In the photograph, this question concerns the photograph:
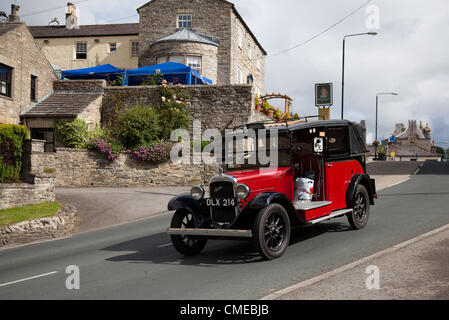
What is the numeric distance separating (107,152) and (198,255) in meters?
15.0

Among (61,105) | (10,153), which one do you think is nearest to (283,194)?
(10,153)

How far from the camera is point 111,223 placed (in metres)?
13.9

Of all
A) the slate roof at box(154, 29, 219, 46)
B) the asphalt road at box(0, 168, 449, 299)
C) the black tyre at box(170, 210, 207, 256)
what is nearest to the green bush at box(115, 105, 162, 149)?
the slate roof at box(154, 29, 219, 46)

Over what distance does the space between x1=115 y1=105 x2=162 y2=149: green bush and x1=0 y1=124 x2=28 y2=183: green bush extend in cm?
718

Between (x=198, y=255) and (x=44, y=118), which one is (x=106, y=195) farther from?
(x=198, y=255)

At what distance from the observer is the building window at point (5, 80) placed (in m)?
23.5

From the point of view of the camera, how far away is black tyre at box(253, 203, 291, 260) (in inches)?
273

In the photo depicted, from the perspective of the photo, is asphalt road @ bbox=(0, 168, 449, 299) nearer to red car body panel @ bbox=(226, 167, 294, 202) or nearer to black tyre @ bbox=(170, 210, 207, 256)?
black tyre @ bbox=(170, 210, 207, 256)

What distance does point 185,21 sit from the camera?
3466cm

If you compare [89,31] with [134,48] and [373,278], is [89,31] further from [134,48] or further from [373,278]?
[373,278]

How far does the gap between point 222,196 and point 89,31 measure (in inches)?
1520

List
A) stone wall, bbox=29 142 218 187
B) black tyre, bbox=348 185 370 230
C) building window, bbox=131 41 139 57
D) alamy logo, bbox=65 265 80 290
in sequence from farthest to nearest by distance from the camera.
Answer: building window, bbox=131 41 139 57
stone wall, bbox=29 142 218 187
black tyre, bbox=348 185 370 230
alamy logo, bbox=65 265 80 290

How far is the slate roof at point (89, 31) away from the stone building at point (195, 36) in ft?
20.2
